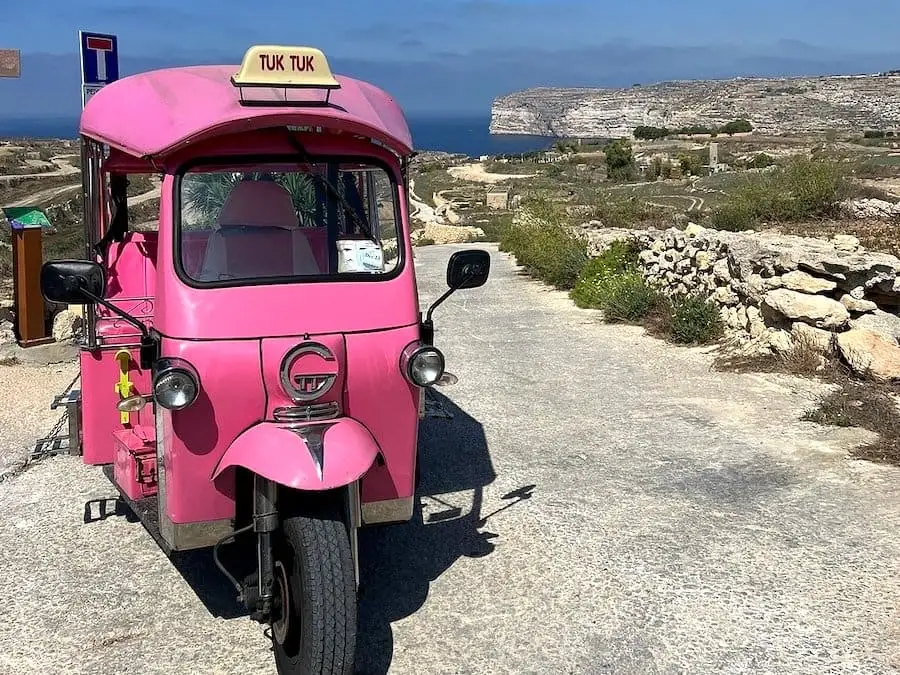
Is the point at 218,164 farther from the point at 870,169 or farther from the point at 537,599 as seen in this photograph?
the point at 870,169

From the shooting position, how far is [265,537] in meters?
3.83

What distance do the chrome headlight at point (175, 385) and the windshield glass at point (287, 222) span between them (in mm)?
441

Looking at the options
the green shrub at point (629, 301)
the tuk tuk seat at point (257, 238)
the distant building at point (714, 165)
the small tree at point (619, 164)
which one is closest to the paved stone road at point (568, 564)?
the tuk tuk seat at point (257, 238)

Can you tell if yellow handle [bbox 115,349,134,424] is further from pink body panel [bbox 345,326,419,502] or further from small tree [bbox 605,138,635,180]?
small tree [bbox 605,138,635,180]

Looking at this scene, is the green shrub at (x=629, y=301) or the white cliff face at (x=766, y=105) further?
the white cliff face at (x=766, y=105)

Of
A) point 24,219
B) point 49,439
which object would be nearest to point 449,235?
point 24,219

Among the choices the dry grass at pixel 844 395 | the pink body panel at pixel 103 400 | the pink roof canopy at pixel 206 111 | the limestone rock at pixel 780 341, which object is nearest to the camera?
the pink roof canopy at pixel 206 111

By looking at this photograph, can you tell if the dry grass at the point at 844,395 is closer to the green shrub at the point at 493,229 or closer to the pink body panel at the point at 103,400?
the pink body panel at the point at 103,400

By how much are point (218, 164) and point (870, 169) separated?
23055 mm

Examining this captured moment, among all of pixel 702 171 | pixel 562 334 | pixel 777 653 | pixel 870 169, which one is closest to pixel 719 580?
pixel 777 653

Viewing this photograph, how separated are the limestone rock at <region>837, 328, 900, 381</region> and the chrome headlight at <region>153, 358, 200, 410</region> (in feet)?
Answer: 21.5

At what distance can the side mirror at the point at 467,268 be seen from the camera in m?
4.55

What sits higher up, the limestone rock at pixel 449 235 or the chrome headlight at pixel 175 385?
the limestone rock at pixel 449 235

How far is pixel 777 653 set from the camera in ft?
13.4
